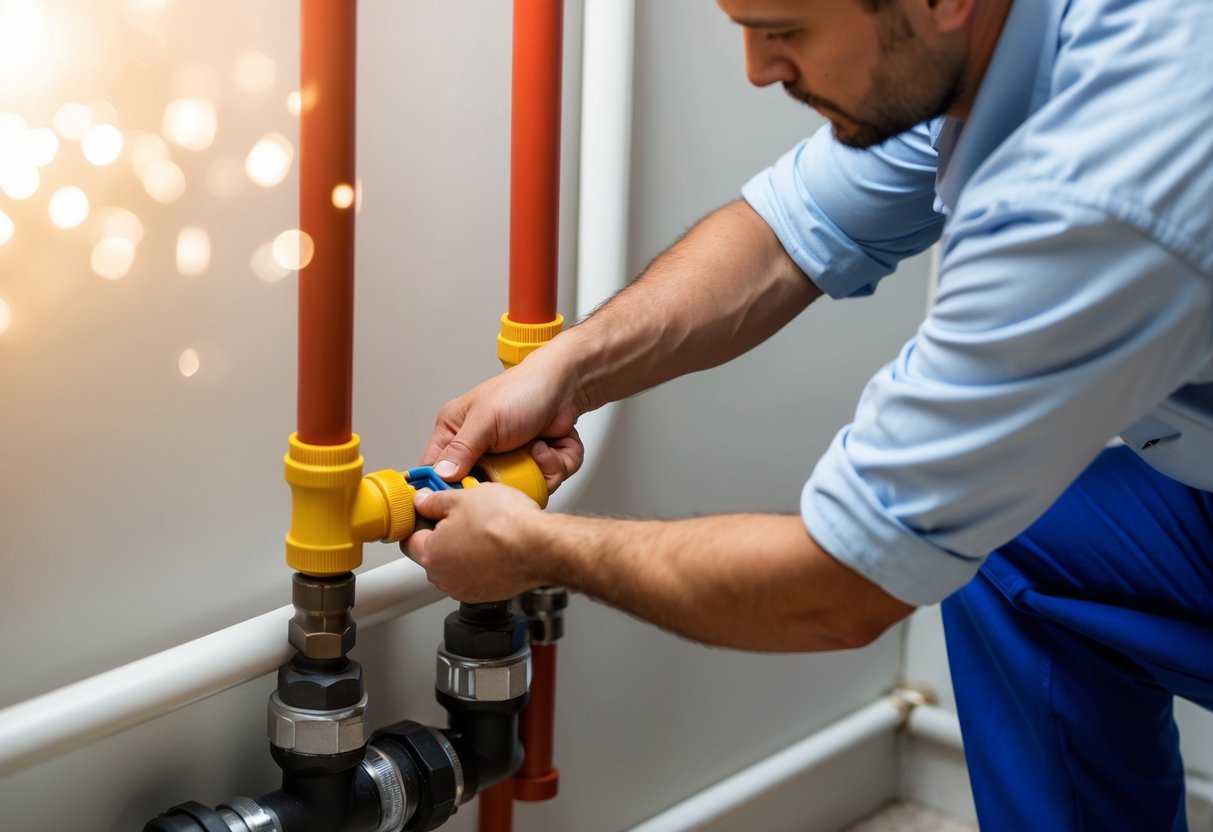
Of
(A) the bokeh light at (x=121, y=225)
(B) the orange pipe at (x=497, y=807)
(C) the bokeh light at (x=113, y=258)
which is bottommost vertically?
(B) the orange pipe at (x=497, y=807)

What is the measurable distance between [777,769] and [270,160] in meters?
0.77

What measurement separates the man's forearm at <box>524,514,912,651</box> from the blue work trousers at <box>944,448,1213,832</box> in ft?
1.12

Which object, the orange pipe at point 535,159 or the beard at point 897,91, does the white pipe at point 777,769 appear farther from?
the beard at point 897,91

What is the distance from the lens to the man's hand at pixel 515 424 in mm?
807

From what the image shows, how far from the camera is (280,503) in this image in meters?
0.86

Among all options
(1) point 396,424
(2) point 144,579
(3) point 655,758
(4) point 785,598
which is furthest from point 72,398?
(3) point 655,758

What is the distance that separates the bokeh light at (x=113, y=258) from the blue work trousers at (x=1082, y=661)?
2.00ft

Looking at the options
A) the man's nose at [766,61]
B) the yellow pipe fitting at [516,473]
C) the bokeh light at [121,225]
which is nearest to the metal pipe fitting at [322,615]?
the yellow pipe fitting at [516,473]

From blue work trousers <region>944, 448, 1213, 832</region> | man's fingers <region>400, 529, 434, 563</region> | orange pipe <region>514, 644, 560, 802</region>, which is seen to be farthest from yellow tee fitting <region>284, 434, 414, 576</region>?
blue work trousers <region>944, 448, 1213, 832</region>

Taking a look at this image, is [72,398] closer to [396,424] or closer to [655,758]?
[396,424]

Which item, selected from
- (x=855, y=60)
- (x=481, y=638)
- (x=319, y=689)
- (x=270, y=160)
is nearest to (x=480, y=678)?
(x=481, y=638)

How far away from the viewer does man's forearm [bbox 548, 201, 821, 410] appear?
88cm

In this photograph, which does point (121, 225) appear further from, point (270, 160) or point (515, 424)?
point (515, 424)

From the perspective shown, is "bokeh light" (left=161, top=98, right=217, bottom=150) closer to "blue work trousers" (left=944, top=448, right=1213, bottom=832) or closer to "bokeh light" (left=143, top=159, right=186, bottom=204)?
"bokeh light" (left=143, top=159, right=186, bottom=204)
